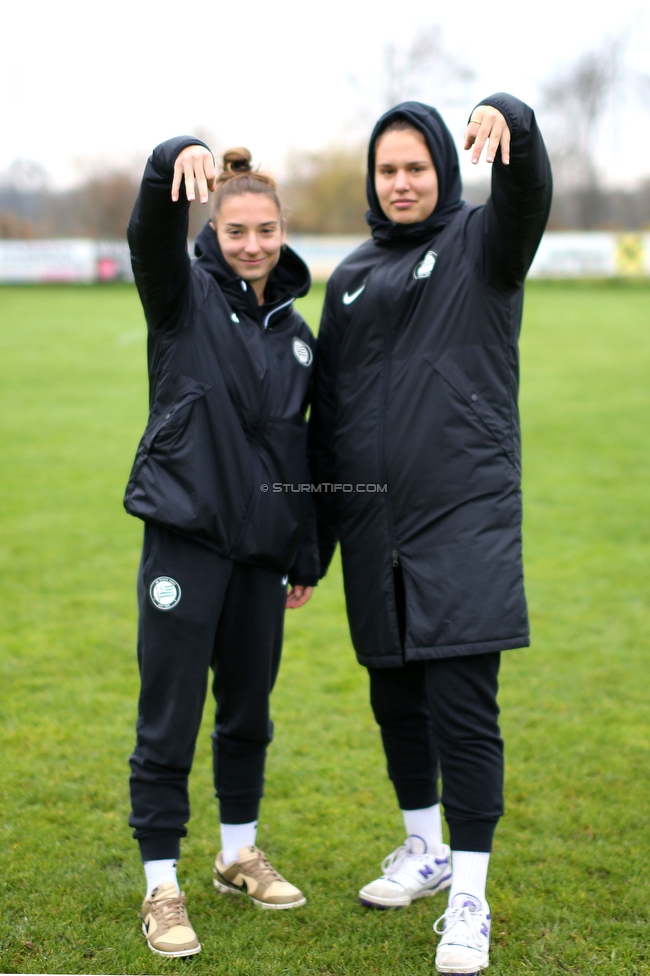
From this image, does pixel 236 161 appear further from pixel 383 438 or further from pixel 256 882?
pixel 256 882

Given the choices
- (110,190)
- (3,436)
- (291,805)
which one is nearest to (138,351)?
(3,436)

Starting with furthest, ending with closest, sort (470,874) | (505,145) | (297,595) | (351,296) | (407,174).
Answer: (297,595) < (351,296) < (407,174) < (470,874) < (505,145)

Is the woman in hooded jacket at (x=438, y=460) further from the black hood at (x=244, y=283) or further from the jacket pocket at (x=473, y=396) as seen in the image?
the black hood at (x=244, y=283)

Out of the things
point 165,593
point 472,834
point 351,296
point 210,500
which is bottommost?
point 472,834

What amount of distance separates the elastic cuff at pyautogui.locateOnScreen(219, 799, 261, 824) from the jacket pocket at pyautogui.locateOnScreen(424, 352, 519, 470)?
4.20ft

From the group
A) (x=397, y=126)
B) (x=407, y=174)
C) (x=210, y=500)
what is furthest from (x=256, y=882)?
(x=397, y=126)

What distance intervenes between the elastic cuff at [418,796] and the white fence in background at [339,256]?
29.0 metres

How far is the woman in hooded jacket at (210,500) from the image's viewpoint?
8.36ft

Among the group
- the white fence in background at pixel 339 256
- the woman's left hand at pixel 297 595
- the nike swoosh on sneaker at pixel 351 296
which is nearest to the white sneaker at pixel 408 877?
the woman's left hand at pixel 297 595

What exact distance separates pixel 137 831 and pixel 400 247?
1.79 metres

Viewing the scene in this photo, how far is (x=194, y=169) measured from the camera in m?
2.31

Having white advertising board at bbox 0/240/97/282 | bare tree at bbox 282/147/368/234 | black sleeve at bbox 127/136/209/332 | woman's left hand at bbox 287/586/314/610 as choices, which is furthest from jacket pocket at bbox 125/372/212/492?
bare tree at bbox 282/147/368/234

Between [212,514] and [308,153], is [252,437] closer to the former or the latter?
[212,514]

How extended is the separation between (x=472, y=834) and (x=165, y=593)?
3.30ft
